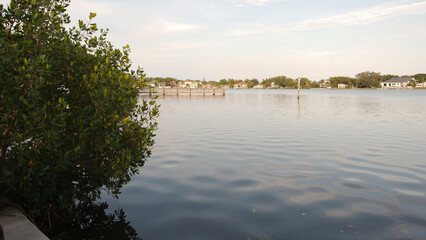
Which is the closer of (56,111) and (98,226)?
(56,111)

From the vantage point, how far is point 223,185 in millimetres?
9094

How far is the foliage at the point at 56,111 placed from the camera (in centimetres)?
491

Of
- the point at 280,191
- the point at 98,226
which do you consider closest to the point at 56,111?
the point at 98,226

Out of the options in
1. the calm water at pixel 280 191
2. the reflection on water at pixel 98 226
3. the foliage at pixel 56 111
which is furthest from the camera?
the calm water at pixel 280 191

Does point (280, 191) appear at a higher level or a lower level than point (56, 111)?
lower

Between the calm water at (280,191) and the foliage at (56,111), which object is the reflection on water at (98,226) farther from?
the foliage at (56,111)

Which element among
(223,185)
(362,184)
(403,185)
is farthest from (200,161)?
(403,185)

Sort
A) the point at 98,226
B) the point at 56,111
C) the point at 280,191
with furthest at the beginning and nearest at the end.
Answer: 1. the point at 280,191
2. the point at 98,226
3. the point at 56,111

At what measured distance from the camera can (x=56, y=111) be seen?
5500 mm

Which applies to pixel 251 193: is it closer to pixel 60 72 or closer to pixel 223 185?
pixel 223 185

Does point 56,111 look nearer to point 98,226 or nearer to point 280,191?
point 98,226

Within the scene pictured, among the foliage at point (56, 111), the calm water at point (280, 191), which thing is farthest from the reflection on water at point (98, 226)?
the foliage at point (56, 111)

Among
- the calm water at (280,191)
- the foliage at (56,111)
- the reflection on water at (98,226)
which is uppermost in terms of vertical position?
the foliage at (56,111)

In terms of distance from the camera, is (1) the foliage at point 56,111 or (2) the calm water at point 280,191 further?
(2) the calm water at point 280,191
